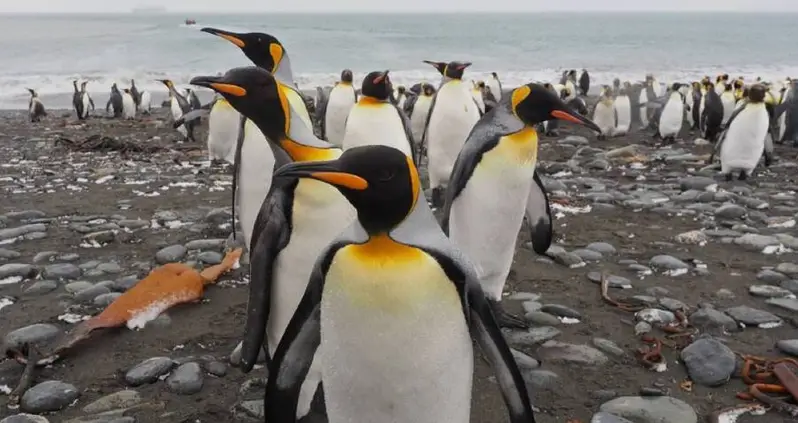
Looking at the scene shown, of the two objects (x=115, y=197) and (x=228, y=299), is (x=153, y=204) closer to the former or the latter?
(x=115, y=197)

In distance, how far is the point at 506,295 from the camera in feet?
14.0

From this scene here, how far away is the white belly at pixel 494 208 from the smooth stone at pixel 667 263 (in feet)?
4.83

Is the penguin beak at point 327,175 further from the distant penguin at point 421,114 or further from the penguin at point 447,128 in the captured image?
the distant penguin at point 421,114

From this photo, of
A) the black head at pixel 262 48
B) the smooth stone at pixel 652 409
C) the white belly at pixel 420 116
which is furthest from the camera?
the white belly at pixel 420 116

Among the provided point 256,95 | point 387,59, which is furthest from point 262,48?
point 387,59

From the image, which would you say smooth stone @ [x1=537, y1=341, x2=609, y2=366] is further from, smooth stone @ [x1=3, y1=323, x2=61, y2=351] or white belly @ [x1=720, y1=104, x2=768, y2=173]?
white belly @ [x1=720, y1=104, x2=768, y2=173]

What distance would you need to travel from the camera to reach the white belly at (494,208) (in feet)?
12.0

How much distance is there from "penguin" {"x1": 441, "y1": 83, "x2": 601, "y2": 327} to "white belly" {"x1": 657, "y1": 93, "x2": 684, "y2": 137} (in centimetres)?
864

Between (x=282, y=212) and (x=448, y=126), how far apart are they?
3919 millimetres

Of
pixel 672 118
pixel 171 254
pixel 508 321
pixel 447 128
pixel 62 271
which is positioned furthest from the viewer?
pixel 672 118

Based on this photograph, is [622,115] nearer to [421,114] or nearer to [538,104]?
[421,114]

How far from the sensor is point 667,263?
4801 millimetres

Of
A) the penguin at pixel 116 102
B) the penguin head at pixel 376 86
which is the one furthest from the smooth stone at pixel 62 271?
the penguin at pixel 116 102

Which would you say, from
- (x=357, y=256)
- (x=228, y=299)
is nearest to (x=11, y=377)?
(x=228, y=299)
